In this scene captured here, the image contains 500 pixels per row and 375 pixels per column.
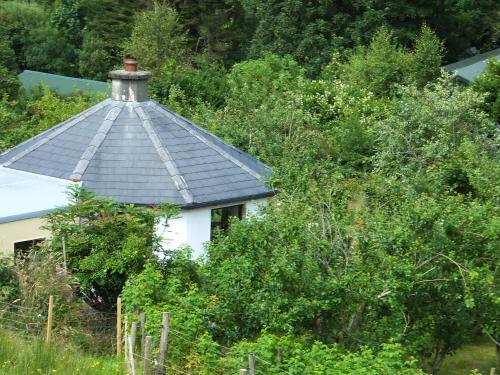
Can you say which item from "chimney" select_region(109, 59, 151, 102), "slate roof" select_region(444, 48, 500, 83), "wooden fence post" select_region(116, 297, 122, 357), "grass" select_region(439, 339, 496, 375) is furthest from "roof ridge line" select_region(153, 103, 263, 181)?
"slate roof" select_region(444, 48, 500, 83)

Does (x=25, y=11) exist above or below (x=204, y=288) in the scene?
above

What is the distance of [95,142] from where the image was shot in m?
27.5

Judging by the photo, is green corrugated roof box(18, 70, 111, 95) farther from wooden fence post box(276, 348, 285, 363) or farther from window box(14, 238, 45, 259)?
wooden fence post box(276, 348, 285, 363)

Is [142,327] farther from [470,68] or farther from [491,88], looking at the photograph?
[470,68]

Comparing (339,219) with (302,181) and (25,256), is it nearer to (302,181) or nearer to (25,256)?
(302,181)

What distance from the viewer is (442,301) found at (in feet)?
64.2

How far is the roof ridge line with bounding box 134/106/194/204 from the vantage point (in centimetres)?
2612

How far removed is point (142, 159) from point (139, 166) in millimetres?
292

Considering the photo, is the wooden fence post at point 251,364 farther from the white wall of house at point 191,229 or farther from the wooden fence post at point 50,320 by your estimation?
the white wall of house at point 191,229

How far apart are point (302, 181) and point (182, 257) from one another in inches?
121

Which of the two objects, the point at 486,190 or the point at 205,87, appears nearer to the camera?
the point at 486,190

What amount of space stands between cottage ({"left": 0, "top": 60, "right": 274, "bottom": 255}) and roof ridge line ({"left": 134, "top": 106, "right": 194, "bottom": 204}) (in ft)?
0.08

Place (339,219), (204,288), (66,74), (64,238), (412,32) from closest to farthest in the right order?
(204,288), (339,219), (64,238), (412,32), (66,74)

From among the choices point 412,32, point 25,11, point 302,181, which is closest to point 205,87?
point 412,32
